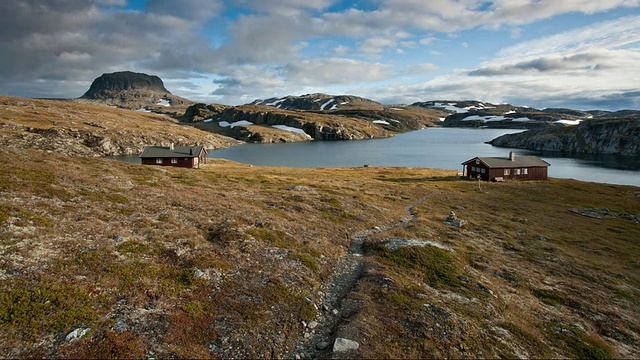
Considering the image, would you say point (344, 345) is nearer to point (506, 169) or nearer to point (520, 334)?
point (520, 334)

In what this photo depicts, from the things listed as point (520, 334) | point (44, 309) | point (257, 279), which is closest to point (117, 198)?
point (44, 309)

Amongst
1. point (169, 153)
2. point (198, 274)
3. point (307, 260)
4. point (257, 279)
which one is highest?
point (169, 153)

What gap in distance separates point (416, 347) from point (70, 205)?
25898 millimetres

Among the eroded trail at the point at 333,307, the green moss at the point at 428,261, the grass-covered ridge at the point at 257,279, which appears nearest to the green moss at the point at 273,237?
the grass-covered ridge at the point at 257,279

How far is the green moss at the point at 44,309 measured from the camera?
1252cm

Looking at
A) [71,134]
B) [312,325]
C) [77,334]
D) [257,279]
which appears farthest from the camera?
[71,134]

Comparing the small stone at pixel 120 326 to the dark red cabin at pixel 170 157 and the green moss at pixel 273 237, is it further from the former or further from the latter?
the dark red cabin at pixel 170 157

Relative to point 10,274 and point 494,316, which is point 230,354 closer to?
point 10,274

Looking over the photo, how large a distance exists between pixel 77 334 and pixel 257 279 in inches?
343

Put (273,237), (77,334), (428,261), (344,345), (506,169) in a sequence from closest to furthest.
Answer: (77,334) < (344,345) < (428,261) < (273,237) < (506,169)

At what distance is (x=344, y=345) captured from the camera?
13.8 m

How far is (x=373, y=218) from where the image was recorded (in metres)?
38.5

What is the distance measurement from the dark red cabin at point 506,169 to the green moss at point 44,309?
91.8m

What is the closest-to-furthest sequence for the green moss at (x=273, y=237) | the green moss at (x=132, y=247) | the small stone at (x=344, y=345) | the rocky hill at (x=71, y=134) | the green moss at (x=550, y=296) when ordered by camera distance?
1. the small stone at (x=344, y=345)
2. the green moss at (x=132, y=247)
3. the green moss at (x=550, y=296)
4. the green moss at (x=273, y=237)
5. the rocky hill at (x=71, y=134)
